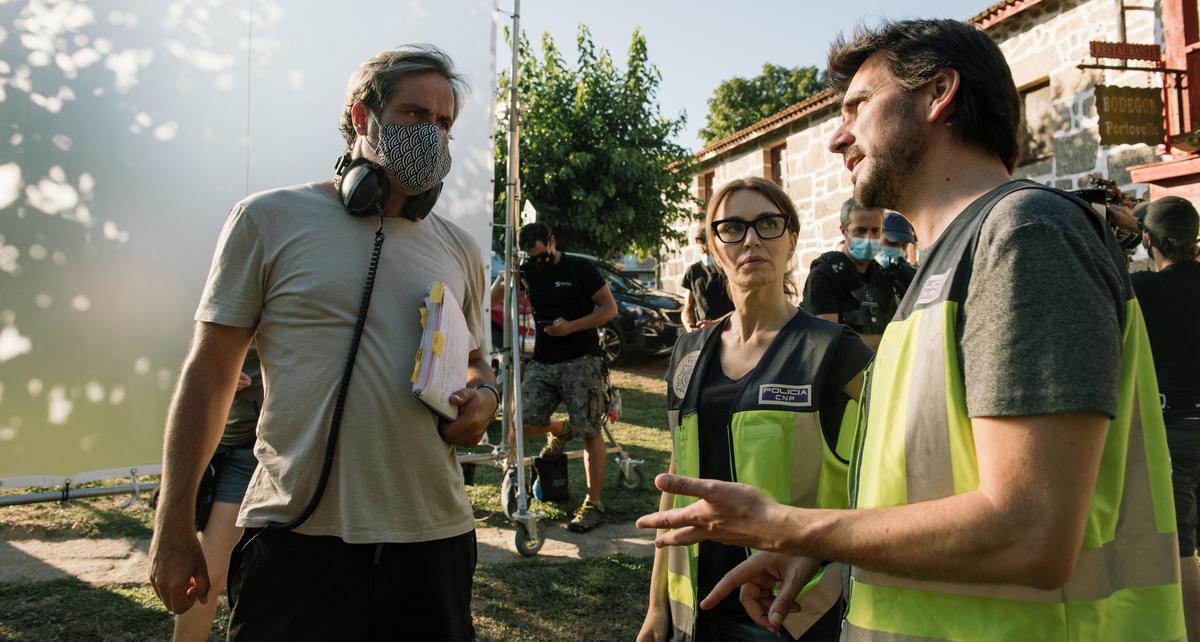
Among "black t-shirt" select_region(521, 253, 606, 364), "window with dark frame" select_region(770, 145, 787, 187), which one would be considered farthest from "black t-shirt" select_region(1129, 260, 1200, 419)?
"window with dark frame" select_region(770, 145, 787, 187)

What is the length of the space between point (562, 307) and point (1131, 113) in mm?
7453

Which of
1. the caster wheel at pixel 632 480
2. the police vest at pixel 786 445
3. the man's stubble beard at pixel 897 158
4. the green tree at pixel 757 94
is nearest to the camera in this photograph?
the man's stubble beard at pixel 897 158

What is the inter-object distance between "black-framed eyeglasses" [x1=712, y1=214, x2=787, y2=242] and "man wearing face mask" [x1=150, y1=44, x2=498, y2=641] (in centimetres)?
93

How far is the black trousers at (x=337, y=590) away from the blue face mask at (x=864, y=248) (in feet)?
10.1

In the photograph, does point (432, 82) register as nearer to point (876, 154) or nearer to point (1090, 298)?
point (876, 154)

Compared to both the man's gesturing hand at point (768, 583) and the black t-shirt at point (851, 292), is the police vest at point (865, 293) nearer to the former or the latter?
the black t-shirt at point (851, 292)

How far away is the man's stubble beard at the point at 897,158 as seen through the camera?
1.29 m

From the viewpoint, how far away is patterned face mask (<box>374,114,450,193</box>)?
7.23 ft

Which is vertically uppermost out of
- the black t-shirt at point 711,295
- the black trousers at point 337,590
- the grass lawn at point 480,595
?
the black t-shirt at point 711,295

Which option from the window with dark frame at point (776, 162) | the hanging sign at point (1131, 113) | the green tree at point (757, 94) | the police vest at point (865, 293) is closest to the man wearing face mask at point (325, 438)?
the police vest at point (865, 293)

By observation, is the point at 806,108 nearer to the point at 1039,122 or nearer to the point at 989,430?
the point at 1039,122

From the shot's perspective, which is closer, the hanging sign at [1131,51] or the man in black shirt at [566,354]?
the man in black shirt at [566,354]

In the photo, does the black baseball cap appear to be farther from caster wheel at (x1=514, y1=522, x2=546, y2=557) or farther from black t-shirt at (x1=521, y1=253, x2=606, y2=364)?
caster wheel at (x1=514, y1=522, x2=546, y2=557)

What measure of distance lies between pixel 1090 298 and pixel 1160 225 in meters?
3.23
